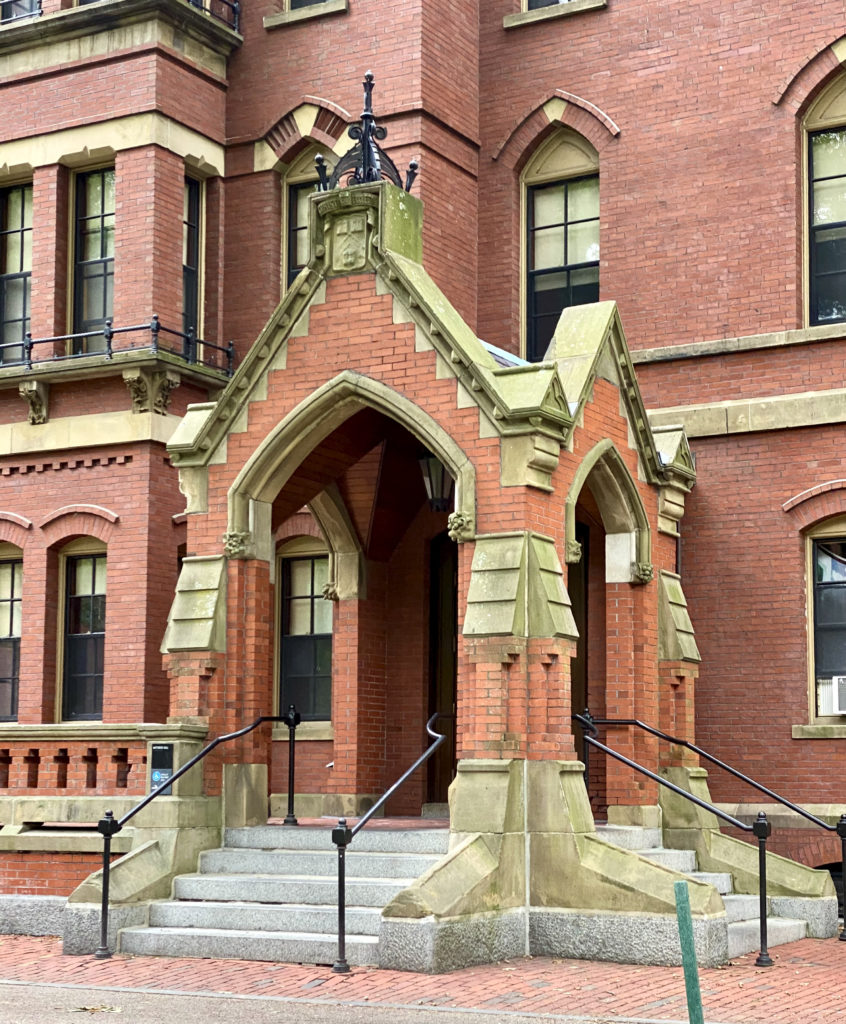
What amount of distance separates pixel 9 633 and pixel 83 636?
3.62 feet

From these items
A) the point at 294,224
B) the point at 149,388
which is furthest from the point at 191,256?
the point at 149,388

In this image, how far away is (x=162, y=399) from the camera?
17.4 metres

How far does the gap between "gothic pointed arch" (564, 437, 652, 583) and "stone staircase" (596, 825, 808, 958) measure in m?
2.30

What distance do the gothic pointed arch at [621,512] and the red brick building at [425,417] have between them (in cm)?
4

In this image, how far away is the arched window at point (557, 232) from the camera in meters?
18.0

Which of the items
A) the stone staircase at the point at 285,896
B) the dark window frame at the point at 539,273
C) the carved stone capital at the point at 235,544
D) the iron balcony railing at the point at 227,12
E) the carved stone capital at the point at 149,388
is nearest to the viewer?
the stone staircase at the point at 285,896

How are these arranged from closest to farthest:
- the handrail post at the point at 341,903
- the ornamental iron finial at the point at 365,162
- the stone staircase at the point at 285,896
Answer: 1. the handrail post at the point at 341,903
2. the stone staircase at the point at 285,896
3. the ornamental iron finial at the point at 365,162

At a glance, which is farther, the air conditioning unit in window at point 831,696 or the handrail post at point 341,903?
the air conditioning unit in window at point 831,696

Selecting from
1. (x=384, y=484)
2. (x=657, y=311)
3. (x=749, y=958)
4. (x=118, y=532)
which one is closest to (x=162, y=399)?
(x=118, y=532)

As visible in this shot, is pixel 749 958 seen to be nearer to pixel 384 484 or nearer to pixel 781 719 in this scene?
pixel 781 719

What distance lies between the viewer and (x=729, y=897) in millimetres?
13258

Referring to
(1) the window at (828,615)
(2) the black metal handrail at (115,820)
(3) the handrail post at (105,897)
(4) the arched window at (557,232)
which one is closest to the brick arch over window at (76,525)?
(2) the black metal handrail at (115,820)

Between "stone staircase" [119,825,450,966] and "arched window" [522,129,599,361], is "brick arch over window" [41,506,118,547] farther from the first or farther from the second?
"arched window" [522,129,599,361]

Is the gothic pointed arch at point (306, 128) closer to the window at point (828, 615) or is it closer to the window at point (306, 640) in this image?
the window at point (306, 640)
